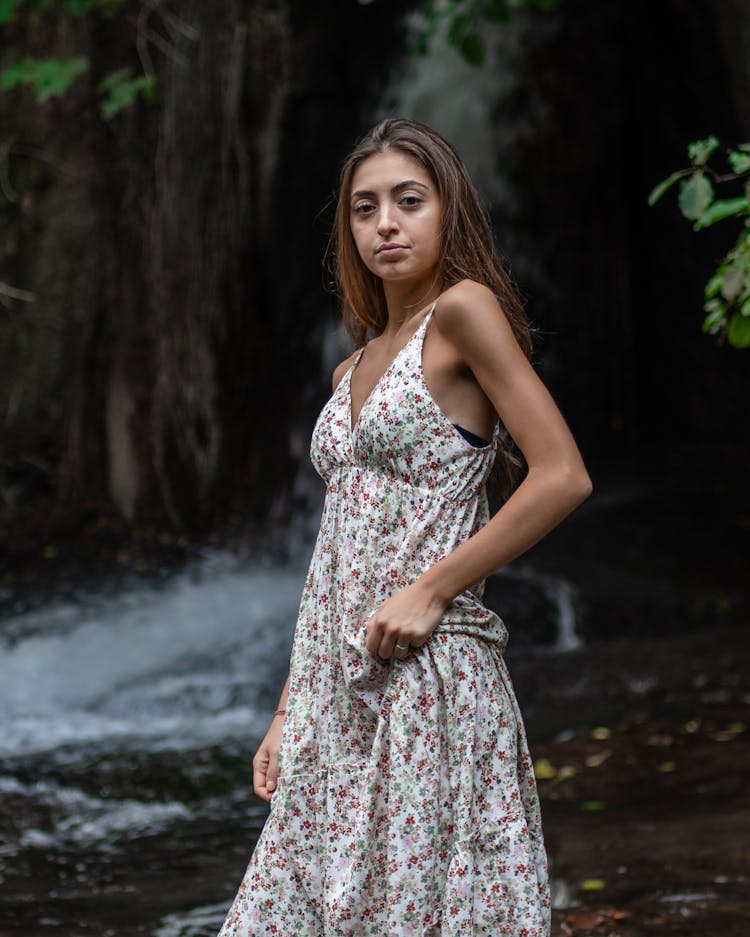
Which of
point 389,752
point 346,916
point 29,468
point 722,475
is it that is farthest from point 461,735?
point 29,468

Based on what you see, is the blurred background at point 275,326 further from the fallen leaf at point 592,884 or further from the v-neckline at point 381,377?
the v-neckline at point 381,377

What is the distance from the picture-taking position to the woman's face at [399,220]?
2.20m

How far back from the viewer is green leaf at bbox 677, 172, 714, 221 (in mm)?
2762

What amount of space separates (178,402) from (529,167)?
8.68ft

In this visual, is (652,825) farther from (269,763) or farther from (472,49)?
(472,49)

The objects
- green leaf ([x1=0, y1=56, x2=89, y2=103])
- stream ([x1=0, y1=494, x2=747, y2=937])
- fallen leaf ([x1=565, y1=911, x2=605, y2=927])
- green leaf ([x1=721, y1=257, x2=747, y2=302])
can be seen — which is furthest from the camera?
green leaf ([x1=0, y1=56, x2=89, y2=103])

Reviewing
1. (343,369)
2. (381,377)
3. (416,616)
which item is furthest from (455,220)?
(416,616)

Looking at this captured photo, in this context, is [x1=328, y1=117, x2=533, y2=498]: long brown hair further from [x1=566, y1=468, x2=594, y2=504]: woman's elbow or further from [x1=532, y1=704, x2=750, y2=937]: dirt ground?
[x1=532, y1=704, x2=750, y2=937]: dirt ground

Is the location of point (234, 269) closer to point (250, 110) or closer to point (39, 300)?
point (250, 110)

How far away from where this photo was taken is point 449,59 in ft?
28.6

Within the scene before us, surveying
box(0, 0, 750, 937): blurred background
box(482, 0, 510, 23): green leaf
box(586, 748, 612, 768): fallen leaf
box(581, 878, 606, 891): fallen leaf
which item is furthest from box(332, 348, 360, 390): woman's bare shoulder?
box(482, 0, 510, 23): green leaf

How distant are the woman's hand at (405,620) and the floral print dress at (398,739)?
0.04 m

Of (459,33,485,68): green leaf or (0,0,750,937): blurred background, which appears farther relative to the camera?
(0,0,750,937): blurred background

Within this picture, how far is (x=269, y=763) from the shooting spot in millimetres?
2271
